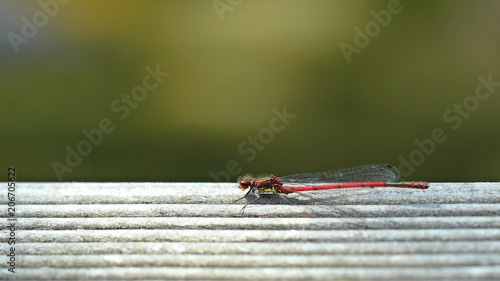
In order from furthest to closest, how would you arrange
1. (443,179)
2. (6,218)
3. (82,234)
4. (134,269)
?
(443,179)
(6,218)
(82,234)
(134,269)

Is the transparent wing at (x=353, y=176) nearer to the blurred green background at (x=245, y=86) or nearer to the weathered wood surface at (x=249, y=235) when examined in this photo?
the weathered wood surface at (x=249, y=235)

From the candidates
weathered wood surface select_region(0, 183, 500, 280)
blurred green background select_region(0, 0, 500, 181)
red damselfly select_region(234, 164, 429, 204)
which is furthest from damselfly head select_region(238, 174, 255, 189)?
blurred green background select_region(0, 0, 500, 181)

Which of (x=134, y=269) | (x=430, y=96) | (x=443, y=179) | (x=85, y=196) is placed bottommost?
(x=134, y=269)

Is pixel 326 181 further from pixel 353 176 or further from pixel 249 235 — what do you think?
pixel 249 235

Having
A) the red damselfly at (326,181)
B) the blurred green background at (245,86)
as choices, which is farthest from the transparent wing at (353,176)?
the blurred green background at (245,86)

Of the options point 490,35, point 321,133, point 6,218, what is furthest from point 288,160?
point 6,218

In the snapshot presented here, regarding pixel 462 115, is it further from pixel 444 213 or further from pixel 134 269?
pixel 134 269
